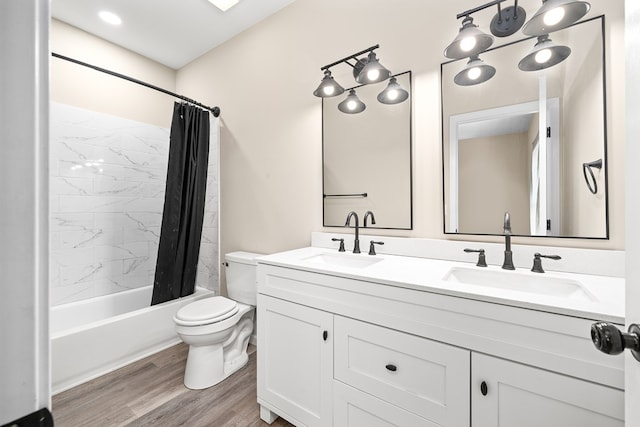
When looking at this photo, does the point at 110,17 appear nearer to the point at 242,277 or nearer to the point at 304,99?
the point at 304,99

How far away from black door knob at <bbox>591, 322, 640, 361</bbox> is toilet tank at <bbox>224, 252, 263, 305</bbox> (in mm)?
1893

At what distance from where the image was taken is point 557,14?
1.14 metres

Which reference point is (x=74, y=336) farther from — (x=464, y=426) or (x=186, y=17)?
(x=186, y=17)

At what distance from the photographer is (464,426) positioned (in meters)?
0.97

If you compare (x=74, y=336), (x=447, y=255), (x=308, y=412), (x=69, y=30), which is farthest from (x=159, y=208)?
(x=447, y=255)

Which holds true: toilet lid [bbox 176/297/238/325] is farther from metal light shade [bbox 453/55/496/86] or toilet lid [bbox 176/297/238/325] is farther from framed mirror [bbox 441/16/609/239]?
metal light shade [bbox 453/55/496/86]

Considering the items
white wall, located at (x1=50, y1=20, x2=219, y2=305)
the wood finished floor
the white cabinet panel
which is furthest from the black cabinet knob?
white wall, located at (x1=50, y1=20, x2=219, y2=305)

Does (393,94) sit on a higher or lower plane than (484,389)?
higher

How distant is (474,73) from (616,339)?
1.36 meters

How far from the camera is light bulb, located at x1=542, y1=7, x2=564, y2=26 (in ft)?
3.71

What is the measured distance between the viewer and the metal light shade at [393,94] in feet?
5.32

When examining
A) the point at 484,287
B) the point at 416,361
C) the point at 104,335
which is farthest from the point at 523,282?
the point at 104,335
